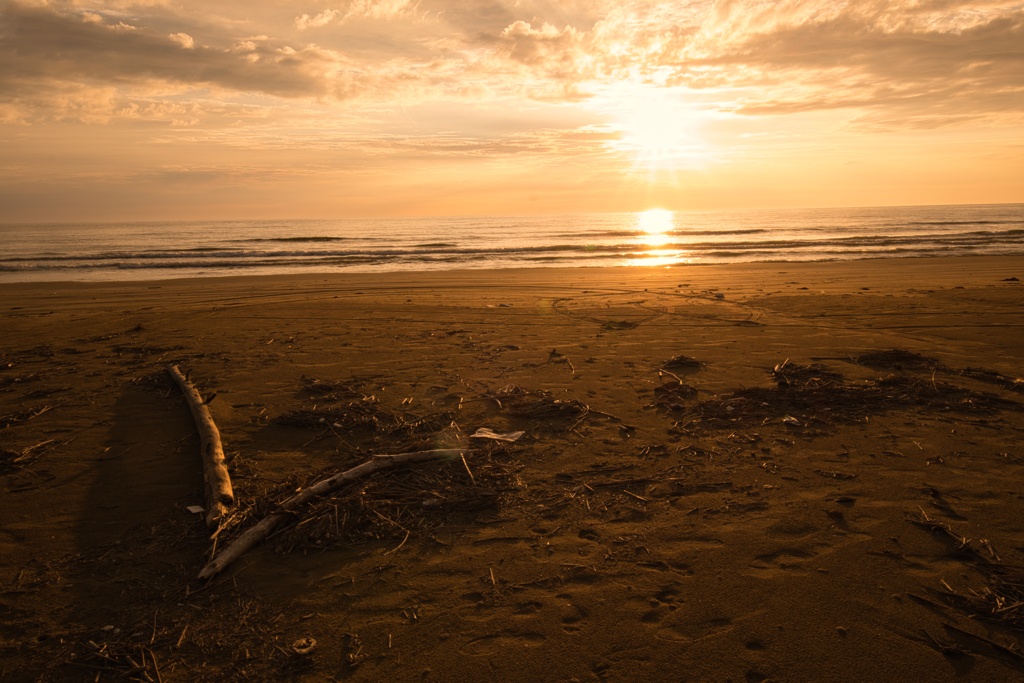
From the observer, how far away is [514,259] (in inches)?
1196

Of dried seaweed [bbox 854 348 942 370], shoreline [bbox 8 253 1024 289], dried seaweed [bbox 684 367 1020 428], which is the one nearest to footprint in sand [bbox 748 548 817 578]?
dried seaweed [bbox 684 367 1020 428]

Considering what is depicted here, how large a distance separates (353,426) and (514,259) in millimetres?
25521

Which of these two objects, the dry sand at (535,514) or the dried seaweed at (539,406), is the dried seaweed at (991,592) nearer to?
the dry sand at (535,514)

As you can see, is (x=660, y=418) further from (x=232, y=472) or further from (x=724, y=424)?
(x=232, y=472)

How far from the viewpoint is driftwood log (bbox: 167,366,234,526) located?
3.82m

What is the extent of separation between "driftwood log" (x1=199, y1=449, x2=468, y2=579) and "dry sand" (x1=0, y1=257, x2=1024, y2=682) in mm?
81

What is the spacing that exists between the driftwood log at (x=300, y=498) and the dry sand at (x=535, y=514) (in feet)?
0.26

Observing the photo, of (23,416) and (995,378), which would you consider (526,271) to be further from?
(23,416)

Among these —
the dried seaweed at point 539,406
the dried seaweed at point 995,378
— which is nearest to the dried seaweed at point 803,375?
the dried seaweed at point 995,378

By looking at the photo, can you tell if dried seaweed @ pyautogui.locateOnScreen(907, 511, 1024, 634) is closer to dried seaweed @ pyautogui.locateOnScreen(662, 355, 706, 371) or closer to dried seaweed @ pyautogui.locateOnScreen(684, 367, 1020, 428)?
dried seaweed @ pyautogui.locateOnScreen(684, 367, 1020, 428)

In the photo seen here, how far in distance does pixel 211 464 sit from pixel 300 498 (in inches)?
39.6

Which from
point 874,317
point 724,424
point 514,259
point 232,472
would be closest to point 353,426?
point 232,472

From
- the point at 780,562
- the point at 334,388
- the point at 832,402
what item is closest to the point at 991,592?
the point at 780,562

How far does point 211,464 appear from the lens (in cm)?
437
